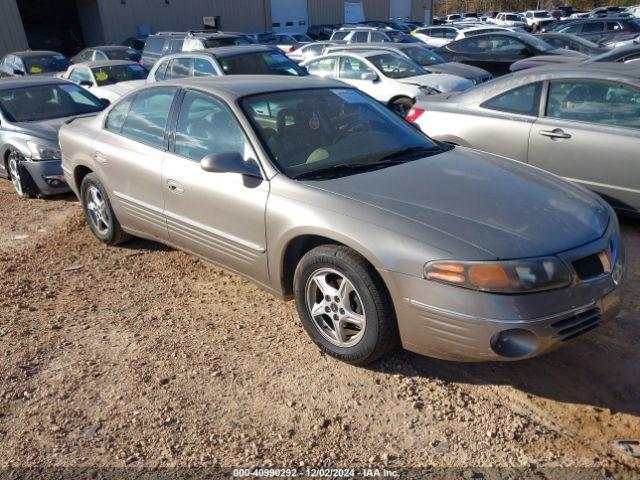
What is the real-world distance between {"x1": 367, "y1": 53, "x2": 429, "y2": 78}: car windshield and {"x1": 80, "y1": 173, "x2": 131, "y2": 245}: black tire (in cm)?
→ 694

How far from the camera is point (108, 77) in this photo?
40.1 feet

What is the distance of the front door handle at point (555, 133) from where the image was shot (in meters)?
5.16

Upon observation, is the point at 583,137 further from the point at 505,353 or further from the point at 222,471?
the point at 222,471

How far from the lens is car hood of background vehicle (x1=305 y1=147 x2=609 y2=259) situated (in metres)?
2.79

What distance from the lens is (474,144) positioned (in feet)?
19.2

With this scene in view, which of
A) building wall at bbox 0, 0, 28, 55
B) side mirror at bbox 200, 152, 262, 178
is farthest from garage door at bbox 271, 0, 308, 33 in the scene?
side mirror at bbox 200, 152, 262, 178

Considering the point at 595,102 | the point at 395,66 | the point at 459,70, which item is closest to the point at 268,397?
the point at 595,102

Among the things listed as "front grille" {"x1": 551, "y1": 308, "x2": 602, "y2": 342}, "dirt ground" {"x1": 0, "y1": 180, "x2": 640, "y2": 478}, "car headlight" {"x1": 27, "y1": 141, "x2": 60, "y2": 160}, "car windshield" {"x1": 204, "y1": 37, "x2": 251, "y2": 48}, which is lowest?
"dirt ground" {"x1": 0, "y1": 180, "x2": 640, "y2": 478}

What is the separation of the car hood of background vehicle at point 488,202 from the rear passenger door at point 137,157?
1.50 m

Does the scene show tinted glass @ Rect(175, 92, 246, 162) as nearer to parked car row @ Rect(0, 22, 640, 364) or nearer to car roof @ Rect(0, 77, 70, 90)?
parked car row @ Rect(0, 22, 640, 364)

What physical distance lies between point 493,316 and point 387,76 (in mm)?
8648

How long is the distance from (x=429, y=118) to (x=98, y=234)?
3.74m

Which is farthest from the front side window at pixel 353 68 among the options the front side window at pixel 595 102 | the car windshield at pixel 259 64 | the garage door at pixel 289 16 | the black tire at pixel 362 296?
the garage door at pixel 289 16

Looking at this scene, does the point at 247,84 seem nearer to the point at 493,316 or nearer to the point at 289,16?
the point at 493,316
